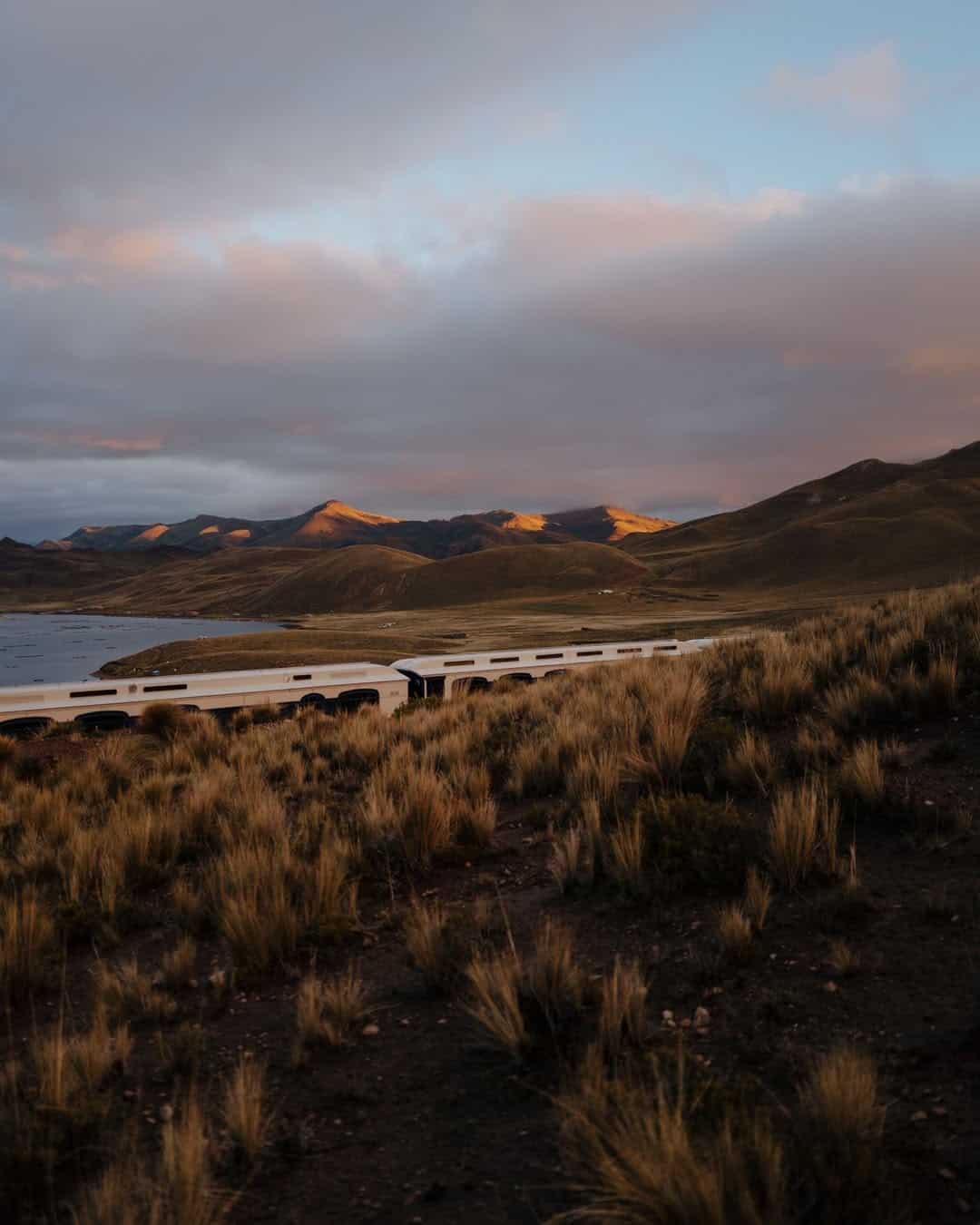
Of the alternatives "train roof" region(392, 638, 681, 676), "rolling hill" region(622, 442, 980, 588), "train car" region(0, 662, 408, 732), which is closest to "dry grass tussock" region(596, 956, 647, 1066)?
"train car" region(0, 662, 408, 732)

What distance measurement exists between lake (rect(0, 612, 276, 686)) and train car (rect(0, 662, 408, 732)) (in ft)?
155

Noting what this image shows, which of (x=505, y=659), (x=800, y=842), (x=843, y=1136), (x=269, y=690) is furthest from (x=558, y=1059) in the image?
(x=505, y=659)

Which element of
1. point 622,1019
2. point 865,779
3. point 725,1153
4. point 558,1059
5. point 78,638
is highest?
point 865,779

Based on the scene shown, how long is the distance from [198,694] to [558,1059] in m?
23.0

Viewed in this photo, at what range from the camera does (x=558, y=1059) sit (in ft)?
13.8

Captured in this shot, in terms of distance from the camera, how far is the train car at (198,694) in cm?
2391

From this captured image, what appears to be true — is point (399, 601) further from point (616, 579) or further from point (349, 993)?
point (349, 993)

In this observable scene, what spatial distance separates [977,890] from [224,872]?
604 cm

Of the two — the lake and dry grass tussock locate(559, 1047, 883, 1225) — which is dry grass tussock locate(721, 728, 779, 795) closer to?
dry grass tussock locate(559, 1047, 883, 1225)

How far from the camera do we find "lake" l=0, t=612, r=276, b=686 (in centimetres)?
7962

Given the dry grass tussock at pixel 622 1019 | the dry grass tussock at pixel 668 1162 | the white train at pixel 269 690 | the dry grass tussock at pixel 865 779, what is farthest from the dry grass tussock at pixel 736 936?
the white train at pixel 269 690

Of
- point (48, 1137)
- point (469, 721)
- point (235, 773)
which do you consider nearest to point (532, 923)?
point (48, 1137)

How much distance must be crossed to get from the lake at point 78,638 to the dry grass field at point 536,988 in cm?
6724

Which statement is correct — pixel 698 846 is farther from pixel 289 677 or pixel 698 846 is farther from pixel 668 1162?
pixel 289 677
